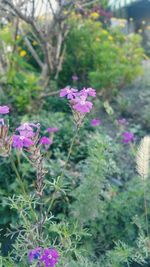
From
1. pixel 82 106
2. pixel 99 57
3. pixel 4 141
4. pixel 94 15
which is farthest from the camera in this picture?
pixel 94 15

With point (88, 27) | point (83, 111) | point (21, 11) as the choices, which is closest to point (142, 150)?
point (83, 111)

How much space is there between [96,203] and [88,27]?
4058 mm

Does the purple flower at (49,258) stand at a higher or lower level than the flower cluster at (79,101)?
lower

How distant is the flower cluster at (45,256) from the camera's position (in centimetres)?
166

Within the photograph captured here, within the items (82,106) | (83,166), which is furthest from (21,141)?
(83,166)

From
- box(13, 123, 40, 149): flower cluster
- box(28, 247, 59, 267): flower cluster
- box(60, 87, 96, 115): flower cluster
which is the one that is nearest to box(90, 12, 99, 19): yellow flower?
box(60, 87, 96, 115): flower cluster

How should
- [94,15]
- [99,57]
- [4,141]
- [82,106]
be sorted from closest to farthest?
[4,141]
[82,106]
[99,57]
[94,15]

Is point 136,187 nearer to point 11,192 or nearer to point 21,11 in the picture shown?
point 11,192

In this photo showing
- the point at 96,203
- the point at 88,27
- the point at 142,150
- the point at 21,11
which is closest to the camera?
the point at 142,150

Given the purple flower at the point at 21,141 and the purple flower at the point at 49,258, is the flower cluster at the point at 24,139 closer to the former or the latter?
the purple flower at the point at 21,141

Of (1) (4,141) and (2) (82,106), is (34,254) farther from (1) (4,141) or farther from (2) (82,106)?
(2) (82,106)

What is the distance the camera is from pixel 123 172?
3.77 m

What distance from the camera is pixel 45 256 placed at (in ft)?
5.45

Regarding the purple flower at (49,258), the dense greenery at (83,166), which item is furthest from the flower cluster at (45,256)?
the dense greenery at (83,166)
